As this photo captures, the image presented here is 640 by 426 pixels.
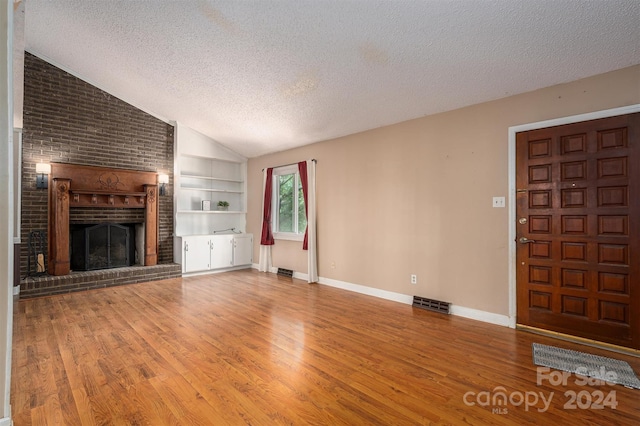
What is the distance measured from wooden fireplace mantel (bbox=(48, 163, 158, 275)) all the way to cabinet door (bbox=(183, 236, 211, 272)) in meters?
0.57

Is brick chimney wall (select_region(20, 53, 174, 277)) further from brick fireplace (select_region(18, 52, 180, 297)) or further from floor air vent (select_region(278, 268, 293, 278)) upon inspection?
floor air vent (select_region(278, 268, 293, 278))

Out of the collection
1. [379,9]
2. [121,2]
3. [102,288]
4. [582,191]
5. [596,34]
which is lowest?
[102,288]

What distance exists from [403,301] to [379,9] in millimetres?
3458

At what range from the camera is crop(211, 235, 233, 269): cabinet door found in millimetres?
6406

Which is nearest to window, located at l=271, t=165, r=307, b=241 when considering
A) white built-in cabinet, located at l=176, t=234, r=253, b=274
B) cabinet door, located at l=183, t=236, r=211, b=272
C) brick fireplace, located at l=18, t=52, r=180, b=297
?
white built-in cabinet, located at l=176, t=234, r=253, b=274

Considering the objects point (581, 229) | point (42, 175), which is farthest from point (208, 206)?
point (581, 229)

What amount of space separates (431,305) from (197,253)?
14.6 feet

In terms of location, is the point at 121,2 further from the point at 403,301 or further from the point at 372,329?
the point at 403,301

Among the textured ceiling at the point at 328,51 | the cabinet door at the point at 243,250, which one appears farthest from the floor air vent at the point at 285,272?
the textured ceiling at the point at 328,51

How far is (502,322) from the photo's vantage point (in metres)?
3.42

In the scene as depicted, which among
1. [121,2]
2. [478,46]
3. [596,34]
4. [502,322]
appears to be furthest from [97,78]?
[502,322]

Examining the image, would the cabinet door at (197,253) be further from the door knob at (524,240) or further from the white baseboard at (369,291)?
the door knob at (524,240)

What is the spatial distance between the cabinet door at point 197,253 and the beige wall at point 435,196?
2.43m

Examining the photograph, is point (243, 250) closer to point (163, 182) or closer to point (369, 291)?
point (163, 182)
